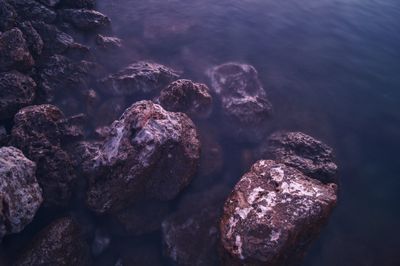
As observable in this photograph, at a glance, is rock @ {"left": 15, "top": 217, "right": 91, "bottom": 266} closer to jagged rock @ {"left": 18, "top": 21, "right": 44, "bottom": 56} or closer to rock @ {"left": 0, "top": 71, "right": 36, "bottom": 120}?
rock @ {"left": 0, "top": 71, "right": 36, "bottom": 120}

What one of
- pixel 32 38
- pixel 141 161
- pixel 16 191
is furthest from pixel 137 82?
pixel 16 191

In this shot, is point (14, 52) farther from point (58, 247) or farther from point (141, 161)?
point (58, 247)

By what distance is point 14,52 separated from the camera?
25.4ft

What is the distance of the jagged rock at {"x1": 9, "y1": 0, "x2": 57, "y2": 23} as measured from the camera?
9148mm

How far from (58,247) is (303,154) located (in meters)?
5.08

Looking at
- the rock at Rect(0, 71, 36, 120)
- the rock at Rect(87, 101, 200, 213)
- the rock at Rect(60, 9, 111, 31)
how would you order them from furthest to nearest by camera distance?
the rock at Rect(60, 9, 111, 31)
the rock at Rect(0, 71, 36, 120)
the rock at Rect(87, 101, 200, 213)

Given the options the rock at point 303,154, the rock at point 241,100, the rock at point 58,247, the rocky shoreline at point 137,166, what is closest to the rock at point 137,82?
the rocky shoreline at point 137,166

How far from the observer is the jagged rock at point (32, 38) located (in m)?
8.47

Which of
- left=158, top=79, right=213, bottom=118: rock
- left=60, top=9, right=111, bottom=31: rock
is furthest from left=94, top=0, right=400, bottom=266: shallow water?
left=158, top=79, right=213, bottom=118: rock

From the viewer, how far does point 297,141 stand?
8.06 meters

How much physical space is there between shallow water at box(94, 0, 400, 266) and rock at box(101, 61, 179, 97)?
2.58ft

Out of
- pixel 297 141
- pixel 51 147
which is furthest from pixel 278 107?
pixel 51 147

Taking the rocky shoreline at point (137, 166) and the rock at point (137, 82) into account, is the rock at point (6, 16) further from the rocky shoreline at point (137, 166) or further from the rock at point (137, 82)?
the rock at point (137, 82)

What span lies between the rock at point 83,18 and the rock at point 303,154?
572 cm
